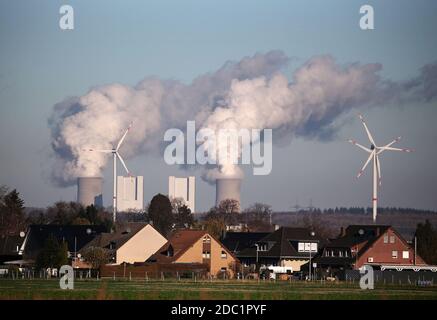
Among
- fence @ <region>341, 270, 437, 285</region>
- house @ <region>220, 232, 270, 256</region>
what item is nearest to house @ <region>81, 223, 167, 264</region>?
house @ <region>220, 232, 270, 256</region>

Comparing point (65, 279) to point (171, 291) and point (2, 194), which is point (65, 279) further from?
point (2, 194)

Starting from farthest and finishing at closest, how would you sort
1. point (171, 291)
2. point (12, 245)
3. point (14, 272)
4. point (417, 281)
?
point (12, 245)
point (14, 272)
point (417, 281)
point (171, 291)

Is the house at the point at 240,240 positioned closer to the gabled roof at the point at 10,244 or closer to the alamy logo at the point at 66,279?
the gabled roof at the point at 10,244

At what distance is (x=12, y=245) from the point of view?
152m

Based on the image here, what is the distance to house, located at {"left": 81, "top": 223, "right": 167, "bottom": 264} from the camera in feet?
455

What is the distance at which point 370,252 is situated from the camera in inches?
5226

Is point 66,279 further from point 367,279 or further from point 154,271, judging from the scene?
point 367,279

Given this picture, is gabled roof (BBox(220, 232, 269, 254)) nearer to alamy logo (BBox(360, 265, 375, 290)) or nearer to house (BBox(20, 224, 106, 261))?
house (BBox(20, 224, 106, 261))

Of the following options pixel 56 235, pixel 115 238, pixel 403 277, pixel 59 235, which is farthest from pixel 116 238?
pixel 403 277

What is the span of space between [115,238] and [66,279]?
4900 centimetres

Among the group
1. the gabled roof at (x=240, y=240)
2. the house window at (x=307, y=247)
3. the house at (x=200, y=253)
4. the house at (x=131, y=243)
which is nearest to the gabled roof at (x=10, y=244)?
the house at (x=131, y=243)
